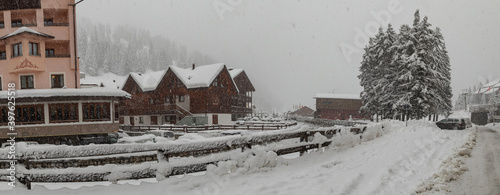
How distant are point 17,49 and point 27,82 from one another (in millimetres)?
2900

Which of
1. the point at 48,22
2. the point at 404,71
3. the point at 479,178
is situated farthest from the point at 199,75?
the point at 479,178

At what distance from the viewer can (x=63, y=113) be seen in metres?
22.8

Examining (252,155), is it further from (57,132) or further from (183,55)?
(183,55)

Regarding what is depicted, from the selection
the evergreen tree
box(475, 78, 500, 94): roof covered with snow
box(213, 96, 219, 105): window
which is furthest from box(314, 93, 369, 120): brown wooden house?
box(213, 96, 219, 105): window

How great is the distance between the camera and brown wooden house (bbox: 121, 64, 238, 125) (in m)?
42.3

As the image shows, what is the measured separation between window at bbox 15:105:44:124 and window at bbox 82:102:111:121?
3.12m

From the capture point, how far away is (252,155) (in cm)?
819

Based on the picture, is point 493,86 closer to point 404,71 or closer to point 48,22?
point 404,71

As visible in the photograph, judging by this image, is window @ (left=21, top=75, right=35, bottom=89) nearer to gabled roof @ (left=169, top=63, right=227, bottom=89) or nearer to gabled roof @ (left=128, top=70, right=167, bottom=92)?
gabled roof @ (left=169, top=63, right=227, bottom=89)

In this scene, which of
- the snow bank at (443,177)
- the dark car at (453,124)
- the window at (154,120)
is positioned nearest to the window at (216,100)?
the window at (154,120)

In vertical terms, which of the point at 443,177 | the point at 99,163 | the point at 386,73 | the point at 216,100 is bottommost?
the point at 443,177

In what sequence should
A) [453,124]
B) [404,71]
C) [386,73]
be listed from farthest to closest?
[386,73]
[404,71]
[453,124]

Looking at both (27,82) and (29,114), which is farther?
(27,82)

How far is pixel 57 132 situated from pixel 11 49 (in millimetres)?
8806
